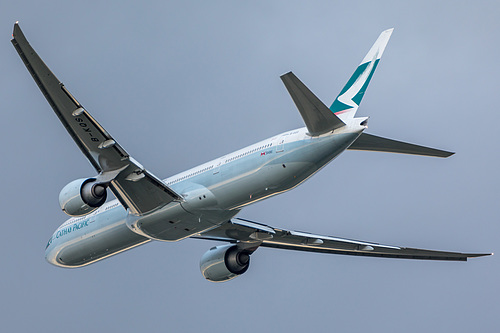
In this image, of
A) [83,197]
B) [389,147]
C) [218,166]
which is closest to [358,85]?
[389,147]

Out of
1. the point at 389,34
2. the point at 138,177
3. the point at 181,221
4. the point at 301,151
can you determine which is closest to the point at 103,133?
the point at 138,177

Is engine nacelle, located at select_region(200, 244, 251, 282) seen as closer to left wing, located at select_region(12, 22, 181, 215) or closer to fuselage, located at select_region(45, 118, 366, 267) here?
fuselage, located at select_region(45, 118, 366, 267)

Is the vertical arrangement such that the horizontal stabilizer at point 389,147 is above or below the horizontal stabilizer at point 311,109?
below

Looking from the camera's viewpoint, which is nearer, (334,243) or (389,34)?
(389,34)

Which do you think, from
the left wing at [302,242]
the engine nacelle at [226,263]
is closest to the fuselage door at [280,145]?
the left wing at [302,242]

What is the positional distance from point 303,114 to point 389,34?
5681mm

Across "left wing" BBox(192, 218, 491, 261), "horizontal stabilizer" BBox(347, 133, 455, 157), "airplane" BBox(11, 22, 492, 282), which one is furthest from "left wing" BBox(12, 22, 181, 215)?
"horizontal stabilizer" BBox(347, 133, 455, 157)

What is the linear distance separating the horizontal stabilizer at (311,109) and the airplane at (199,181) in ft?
0.11

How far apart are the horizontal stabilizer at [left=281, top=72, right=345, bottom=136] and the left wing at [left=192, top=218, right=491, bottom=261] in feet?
26.5

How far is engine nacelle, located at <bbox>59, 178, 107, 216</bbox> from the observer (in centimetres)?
3272

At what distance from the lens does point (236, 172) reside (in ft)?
105

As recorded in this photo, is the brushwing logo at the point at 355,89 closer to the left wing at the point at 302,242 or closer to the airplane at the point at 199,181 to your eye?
the airplane at the point at 199,181

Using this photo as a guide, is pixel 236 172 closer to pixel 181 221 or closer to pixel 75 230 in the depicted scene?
pixel 181 221

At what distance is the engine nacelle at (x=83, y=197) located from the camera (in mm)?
32719
